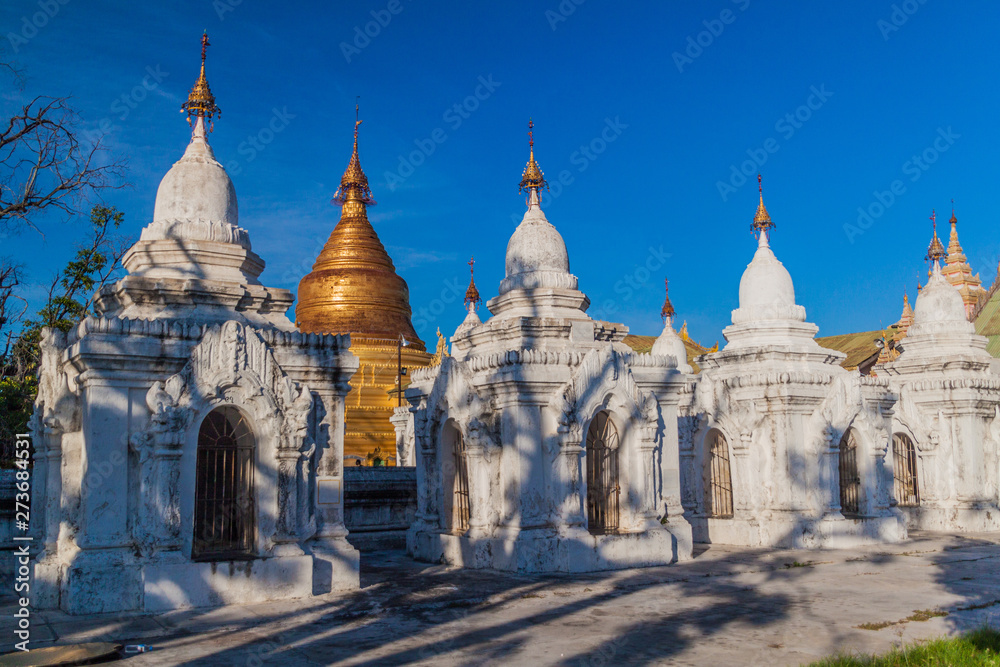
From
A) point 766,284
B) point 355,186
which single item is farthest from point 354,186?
point 766,284

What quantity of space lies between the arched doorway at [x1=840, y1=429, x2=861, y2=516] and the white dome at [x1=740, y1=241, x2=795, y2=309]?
3.36 meters

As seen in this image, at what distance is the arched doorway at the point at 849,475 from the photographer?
20.0 metres

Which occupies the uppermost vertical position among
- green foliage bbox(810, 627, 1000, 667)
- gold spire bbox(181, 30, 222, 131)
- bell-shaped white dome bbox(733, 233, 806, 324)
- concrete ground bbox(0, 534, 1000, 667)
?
gold spire bbox(181, 30, 222, 131)

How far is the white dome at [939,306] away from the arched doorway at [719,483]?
27.0 ft

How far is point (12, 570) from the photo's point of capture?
45.1 feet

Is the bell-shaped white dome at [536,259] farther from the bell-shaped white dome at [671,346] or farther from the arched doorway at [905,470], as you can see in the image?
the arched doorway at [905,470]

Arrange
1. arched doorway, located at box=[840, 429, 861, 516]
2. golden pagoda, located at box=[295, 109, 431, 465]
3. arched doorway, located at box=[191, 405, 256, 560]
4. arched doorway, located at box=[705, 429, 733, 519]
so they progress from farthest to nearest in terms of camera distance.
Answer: golden pagoda, located at box=[295, 109, 431, 465] → arched doorway, located at box=[840, 429, 861, 516] → arched doorway, located at box=[705, 429, 733, 519] → arched doorway, located at box=[191, 405, 256, 560]

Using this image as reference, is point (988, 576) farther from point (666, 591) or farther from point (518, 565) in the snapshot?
point (518, 565)

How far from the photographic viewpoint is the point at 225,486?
12602mm

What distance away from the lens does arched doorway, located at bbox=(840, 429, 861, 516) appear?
1998cm

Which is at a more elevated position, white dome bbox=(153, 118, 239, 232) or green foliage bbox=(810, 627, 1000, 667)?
white dome bbox=(153, 118, 239, 232)

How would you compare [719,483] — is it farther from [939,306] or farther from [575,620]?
[575,620]

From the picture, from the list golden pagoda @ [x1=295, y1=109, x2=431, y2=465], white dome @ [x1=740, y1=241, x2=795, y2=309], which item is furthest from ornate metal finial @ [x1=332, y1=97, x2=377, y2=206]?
white dome @ [x1=740, y1=241, x2=795, y2=309]

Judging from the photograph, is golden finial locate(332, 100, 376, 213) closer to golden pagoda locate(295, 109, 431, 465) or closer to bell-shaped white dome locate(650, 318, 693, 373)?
golden pagoda locate(295, 109, 431, 465)
